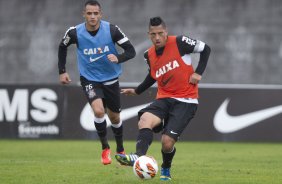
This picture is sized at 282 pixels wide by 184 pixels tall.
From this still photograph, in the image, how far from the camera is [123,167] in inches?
432

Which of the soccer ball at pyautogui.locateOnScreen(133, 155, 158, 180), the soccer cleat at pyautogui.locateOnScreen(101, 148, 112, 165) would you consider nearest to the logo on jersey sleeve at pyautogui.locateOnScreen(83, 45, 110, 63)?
the soccer cleat at pyautogui.locateOnScreen(101, 148, 112, 165)

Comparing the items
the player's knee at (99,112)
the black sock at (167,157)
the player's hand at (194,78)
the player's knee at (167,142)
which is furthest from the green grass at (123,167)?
the player's hand at (194,78)

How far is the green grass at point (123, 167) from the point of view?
9.31 m

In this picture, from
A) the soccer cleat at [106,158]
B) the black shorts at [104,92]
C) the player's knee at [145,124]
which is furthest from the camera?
the black shorts at [104,92]

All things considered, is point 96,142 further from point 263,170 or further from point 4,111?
point 263,170

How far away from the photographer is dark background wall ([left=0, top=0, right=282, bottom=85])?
2245cm

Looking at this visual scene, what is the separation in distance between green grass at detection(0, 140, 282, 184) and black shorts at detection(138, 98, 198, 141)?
0.68 metres

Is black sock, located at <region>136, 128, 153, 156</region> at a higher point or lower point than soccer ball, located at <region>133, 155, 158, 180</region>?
higher

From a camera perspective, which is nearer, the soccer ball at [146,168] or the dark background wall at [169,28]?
the soccer ball at [146,168]

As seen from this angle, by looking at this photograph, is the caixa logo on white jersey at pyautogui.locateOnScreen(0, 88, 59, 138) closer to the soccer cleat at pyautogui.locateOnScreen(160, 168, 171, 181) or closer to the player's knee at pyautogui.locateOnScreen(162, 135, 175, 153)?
the soccer cleat at pyautogui.locateOnScreen(160, 168, 171, 181)

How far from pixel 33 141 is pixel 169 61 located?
358 inches

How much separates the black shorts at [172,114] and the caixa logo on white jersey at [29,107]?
8964mm

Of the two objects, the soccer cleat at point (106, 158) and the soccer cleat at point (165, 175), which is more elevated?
the soccer cleat at point (165, 175)

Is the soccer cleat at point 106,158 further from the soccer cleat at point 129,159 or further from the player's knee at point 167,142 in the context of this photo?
the soccer cleat at point 129,159
